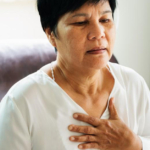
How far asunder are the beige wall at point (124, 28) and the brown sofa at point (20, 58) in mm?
553

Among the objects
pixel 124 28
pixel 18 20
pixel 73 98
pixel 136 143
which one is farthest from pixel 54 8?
pixel 124 28

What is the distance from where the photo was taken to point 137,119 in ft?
3.67

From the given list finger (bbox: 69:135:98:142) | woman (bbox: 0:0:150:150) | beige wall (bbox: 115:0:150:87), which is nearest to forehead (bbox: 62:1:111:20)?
woman (bbox: 0:0:150:150)

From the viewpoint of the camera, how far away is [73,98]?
40.4 inches

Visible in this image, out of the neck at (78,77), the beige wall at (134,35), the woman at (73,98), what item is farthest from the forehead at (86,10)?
the beige wall at (134,35)

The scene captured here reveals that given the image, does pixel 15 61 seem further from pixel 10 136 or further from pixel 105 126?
pixel 105 126

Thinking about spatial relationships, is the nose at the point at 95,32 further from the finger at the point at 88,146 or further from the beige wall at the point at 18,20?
the beige wall at the point at 18,20

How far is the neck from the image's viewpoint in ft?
3.37

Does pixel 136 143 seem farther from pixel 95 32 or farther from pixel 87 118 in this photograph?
pixel 95 32

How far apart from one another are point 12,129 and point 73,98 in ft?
0.92

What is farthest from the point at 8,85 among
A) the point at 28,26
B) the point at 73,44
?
the point at 28,26

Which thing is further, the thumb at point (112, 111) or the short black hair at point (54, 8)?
the thumb at point (112, 111)

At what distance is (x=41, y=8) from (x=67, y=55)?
203 mm

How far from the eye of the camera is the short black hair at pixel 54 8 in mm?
862
